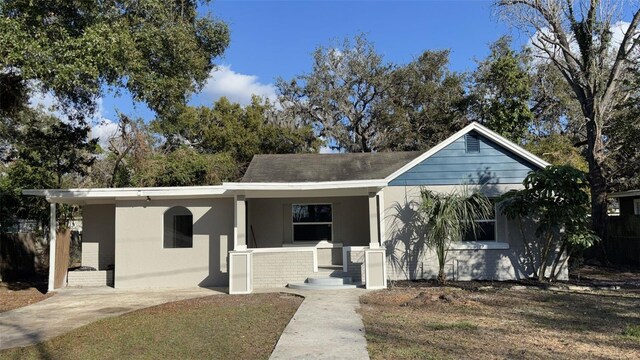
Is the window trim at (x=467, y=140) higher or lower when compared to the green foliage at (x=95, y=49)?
lower

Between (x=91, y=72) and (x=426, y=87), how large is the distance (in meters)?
25.8

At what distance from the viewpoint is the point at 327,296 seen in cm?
1152

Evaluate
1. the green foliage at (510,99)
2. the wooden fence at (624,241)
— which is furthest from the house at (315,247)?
the green foliage at (510,99)

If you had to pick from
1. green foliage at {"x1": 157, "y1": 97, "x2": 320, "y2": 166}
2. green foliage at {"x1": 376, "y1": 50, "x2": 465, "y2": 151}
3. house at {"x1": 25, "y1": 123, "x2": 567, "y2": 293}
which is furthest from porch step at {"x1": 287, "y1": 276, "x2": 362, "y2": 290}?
green foliage at {"x1": 376, "y1": 50, "x2": 465, "y2": 151}

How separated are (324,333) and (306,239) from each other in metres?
8.37

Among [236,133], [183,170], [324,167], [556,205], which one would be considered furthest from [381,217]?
[236,133]

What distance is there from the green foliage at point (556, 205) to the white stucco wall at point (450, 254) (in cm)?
73

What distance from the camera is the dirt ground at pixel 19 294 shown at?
12.3 metres

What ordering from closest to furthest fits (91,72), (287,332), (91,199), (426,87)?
(287,332), (91,72), (91,199), (426,87)

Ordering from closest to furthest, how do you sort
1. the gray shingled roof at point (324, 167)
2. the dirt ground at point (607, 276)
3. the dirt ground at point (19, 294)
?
the dirt ground at point (19, 294) → the dirt ground at point (607, 276) → the gray shingled roof at point (324, 167)

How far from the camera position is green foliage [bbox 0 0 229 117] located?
8.51 meters

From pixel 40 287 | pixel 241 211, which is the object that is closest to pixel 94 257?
pixel 40 287

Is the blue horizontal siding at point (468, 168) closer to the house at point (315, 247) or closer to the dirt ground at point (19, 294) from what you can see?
the house at point (315, 247)

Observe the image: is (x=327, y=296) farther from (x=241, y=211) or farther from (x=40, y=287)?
(x=40, y=287)
